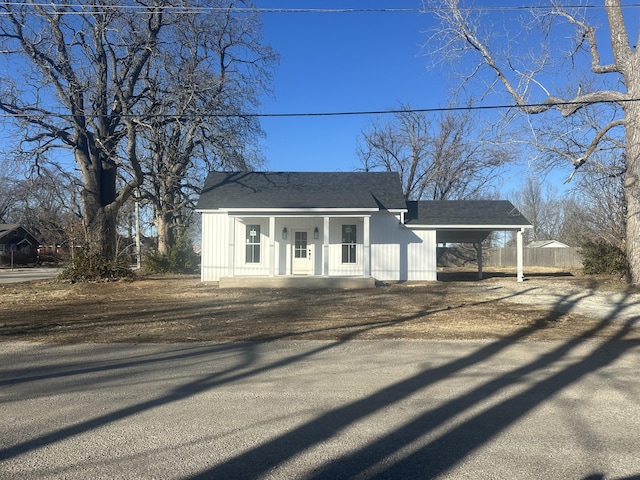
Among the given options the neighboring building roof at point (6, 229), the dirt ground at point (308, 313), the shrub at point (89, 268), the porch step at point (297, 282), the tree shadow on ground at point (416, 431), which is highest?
the neighboring building roof at point (6, 229)

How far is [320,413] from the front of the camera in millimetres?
5172

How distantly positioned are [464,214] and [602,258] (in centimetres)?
884

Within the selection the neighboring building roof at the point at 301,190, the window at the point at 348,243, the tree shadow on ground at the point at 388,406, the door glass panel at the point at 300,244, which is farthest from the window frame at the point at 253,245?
the tree shadow on ground at the point at 388,406

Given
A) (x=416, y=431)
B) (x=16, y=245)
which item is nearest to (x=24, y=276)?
(x=16, y=245)

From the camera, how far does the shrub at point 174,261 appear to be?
27984 mm

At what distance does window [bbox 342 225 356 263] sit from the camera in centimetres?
2166

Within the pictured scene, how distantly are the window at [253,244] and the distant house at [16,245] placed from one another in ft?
134

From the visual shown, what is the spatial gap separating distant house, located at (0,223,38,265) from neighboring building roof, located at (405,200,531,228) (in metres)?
45.8

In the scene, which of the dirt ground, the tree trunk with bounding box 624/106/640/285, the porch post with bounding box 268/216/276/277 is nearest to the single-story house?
the porch post with bounding box 268/216/276/277

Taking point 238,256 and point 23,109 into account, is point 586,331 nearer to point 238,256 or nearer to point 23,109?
point 238,256

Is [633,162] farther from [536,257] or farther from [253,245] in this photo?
[536,257]

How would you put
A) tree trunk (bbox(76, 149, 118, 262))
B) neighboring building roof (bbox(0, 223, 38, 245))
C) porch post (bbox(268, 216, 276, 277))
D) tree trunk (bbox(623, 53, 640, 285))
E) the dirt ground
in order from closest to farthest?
1. the dirt ground
2. tree trunk (bbox(623, 53, 640, 285))
3. porch post (bbox(268, 216, 276, 277))
4. tree trunk (bbox(76, 149, 118, 262))
5. neighboring building roof (bbox(0, 223, 38, 245))

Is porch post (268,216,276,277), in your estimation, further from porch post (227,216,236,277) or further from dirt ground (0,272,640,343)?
dirt ground (0,272,640,343)

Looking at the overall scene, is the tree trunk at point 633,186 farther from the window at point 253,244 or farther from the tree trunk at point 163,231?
the tree trunk at point 163,231
